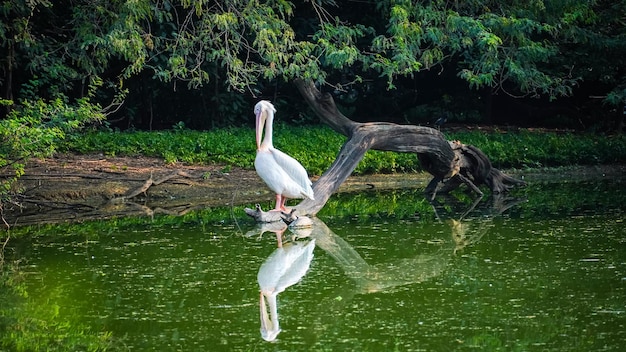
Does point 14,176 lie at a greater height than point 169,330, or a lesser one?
lesser

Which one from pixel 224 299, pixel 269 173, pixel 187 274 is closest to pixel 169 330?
pixel 224 299

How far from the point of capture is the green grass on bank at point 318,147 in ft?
50.1

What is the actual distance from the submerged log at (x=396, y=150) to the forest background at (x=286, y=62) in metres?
1.41

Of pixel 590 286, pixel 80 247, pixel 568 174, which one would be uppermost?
pixel 590 286

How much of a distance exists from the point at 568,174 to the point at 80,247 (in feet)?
31.0

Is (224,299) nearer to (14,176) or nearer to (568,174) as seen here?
(14,176)

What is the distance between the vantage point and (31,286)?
8.40 metres

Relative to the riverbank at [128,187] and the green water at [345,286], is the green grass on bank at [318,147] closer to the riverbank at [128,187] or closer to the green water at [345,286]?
the riverbank at [128,187]

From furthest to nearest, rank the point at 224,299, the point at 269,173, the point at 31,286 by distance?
the point at 269,173, the point at 31,286, the point at 224,299

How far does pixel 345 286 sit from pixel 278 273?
800 mm

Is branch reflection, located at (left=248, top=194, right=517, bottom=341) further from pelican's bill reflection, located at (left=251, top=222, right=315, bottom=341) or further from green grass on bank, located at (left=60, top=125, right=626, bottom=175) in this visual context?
green grass on bank, located at (left=60, top=125, right=626, bottom=175)

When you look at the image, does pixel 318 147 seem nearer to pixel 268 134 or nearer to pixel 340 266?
pixel 268 134

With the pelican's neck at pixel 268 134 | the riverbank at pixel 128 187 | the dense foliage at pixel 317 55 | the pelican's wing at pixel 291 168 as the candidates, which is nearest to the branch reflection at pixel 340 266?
the pelican's wing at pixel 291 168

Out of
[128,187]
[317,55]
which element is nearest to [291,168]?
[128,187]
